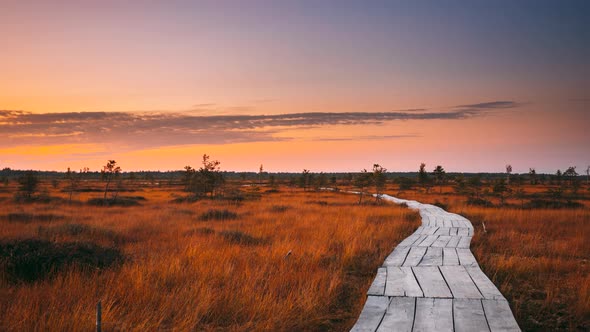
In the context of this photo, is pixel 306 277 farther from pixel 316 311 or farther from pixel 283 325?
pixel 283 325

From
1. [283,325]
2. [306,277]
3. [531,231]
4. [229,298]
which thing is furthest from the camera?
[531,231]

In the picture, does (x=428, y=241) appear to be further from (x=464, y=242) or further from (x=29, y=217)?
(x=29, y=217)

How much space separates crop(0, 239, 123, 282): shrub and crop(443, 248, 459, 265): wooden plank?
5.81m

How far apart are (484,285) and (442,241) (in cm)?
390

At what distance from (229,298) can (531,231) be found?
35.2 ft

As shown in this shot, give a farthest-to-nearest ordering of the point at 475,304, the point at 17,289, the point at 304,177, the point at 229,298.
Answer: the point at 304,177, the point at 17,289, the point at 229,298, the point at 475,304

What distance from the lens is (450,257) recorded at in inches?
267

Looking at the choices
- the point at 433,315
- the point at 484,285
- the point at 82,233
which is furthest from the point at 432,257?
the point at 82,233

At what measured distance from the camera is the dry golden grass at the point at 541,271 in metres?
4.26

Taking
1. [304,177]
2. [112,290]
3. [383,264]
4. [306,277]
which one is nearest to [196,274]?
[112,290]

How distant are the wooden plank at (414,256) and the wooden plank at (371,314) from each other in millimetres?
2144

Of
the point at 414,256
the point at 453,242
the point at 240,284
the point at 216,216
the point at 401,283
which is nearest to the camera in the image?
the point at 401,283

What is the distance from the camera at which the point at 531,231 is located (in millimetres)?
11359

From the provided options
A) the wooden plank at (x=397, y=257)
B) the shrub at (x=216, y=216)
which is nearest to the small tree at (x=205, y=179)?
the shrub at (x=216, y=216)
